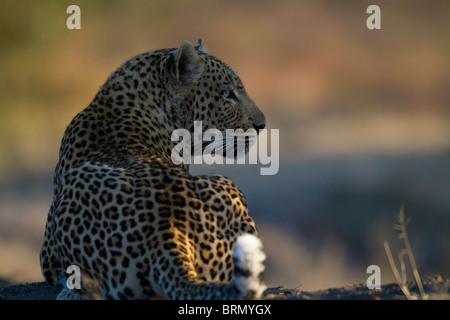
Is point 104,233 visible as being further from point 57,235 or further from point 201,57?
point 201,57

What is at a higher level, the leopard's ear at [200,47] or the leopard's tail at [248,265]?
the leopard's ear at [200,47]

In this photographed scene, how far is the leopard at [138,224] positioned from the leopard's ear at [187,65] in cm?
72

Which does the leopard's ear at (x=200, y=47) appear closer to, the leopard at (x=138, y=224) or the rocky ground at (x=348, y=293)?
the leopard at (x=138, y=224)

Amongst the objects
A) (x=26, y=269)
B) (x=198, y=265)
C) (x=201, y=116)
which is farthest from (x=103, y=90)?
(x=26, y=269)

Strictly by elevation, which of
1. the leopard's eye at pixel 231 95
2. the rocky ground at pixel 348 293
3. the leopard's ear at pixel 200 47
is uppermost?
the leopard's ear at pixel 200 47

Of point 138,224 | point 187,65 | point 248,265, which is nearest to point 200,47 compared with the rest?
point 187,65

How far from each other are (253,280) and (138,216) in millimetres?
1504

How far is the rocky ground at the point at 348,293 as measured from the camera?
26.0 ft

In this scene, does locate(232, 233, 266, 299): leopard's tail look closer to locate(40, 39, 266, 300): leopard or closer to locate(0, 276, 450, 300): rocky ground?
locate(40, 39, 266, 300): leopard

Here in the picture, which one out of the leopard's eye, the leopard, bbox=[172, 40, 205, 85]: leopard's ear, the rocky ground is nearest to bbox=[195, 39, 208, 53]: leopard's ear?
the leopard's eye

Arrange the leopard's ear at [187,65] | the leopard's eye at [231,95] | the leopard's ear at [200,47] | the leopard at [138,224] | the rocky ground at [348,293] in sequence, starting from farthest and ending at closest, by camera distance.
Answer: the leopard's ear at [200,47]
the leopard's eye at [231,95]
the leopard's ear at [187,65]
the rocky ground at [348,293]
the leopard at [138,224]

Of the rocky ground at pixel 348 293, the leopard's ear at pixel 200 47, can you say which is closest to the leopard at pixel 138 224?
the rocky ground at pixel 348 293

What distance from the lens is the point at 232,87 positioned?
10242 millimetres

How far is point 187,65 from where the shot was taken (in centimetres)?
972
